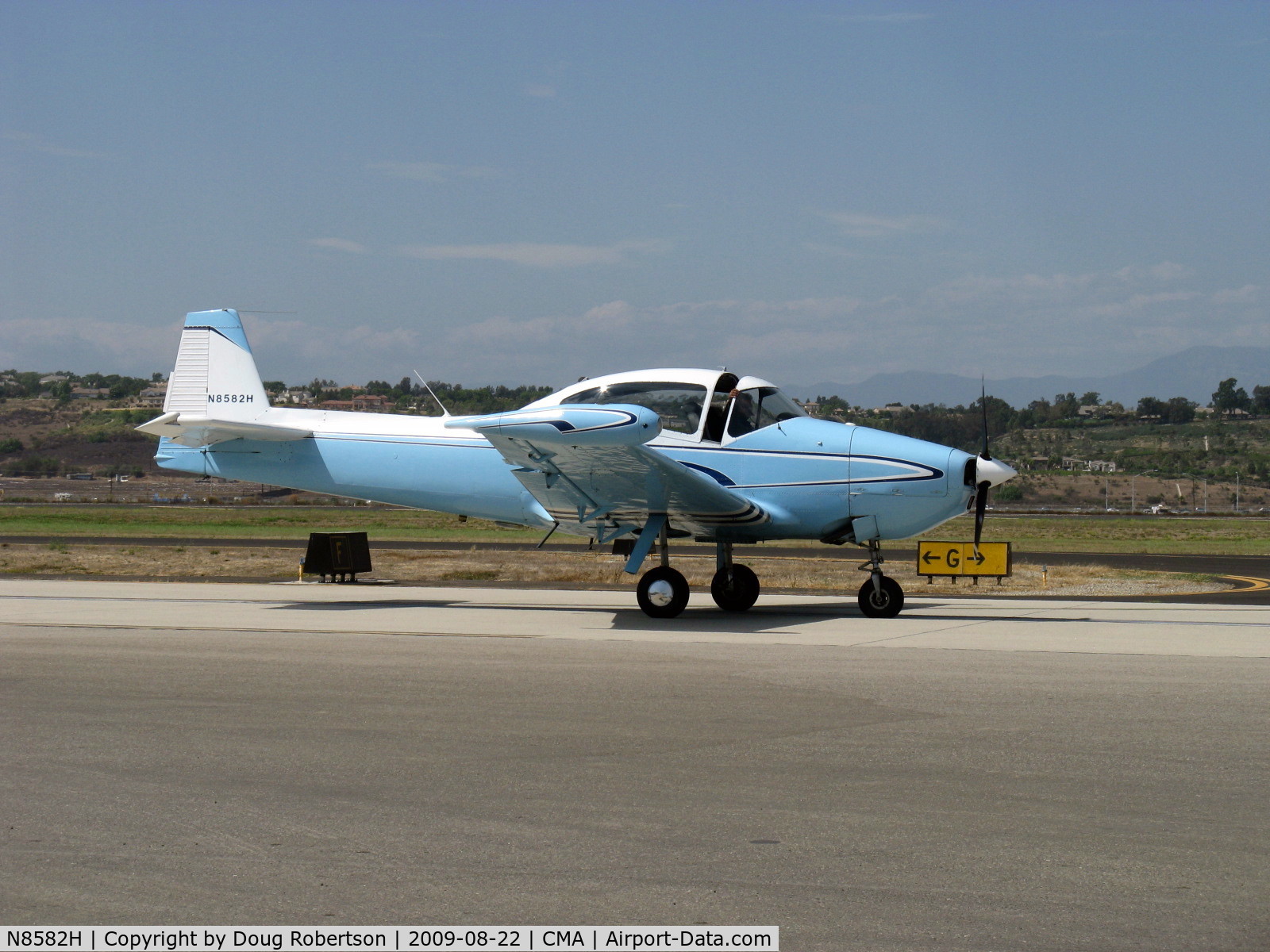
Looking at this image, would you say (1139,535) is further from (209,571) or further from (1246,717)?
(1246,717)

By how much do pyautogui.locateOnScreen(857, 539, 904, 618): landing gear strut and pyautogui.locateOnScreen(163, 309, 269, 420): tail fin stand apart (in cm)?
967

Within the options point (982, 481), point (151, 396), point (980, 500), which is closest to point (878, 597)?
point (980, 500)

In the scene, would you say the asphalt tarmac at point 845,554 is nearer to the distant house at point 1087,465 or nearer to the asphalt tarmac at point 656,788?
the asphalt tarmac at point 656,788

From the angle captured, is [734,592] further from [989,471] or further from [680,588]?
[989,471]

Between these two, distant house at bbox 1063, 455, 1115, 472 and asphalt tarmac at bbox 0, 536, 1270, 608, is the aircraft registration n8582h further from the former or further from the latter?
distant house at bbox 1063, 455, 1115, 472

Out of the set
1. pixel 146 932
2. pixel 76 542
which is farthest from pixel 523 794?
pixel 76 542

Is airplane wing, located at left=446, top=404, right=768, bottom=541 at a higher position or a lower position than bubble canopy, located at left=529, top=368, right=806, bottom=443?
lower

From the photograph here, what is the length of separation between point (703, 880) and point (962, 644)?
8.50 m

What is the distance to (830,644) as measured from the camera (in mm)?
12828

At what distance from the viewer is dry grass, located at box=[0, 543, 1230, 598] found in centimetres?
2450
